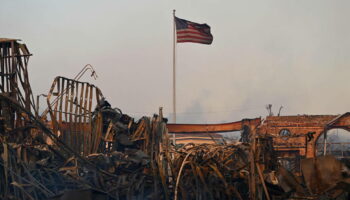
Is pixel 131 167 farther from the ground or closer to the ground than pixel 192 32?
closer to the ground

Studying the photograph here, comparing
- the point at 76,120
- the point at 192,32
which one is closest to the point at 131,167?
the point at 76,120

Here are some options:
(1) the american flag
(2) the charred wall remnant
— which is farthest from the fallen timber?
(1) the american flag

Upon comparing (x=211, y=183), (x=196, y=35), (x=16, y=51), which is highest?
(x=196, y=35)

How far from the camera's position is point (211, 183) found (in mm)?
9219

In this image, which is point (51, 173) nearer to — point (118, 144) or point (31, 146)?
point (31, 146)

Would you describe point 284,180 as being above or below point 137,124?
below

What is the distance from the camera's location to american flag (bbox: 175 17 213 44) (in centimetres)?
2511

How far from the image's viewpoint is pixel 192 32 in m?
25.7

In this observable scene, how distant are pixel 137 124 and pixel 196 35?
13309 millimetres

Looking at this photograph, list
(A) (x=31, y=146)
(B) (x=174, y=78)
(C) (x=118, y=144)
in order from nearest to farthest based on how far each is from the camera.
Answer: (A) (x=31, y=146) → (C) (x=118, y=144) → (B) (x=174, y=78)

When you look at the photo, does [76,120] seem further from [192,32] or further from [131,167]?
[192,32]

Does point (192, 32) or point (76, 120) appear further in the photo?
point (192, 32)

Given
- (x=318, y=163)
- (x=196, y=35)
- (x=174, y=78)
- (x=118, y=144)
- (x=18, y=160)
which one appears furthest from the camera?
(x=174, y=78)

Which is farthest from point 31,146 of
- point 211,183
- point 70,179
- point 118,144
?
point 211,183
